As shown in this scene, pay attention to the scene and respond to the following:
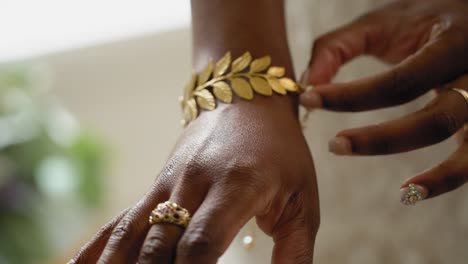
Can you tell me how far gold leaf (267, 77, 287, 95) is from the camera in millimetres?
574

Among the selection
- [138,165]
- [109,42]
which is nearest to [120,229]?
[138,165]

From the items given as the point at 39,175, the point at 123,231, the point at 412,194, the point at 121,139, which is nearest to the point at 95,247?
the point at 123,231

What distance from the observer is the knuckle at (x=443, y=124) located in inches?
20.6

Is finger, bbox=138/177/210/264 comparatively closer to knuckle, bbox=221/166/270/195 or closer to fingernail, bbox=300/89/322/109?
knuckle, bbox=221/166/270/195

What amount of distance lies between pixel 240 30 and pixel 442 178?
23cm

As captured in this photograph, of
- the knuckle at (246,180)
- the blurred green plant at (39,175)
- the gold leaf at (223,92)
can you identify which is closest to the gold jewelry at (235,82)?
the gold leaf at (223,92)

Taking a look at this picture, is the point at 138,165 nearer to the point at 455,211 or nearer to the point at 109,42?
the point at 109,42

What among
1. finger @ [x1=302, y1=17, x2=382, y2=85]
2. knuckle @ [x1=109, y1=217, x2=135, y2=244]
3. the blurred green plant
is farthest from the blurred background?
→ knuckle @ [x1=109, y1=217, x2=135, y2=244]

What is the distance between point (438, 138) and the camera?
53cm

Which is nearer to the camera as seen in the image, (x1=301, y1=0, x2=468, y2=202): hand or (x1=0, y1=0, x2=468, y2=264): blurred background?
(x1=301, y1=0, x2=468, y2=202): hand

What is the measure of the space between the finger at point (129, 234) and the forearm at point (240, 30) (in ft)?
0.58

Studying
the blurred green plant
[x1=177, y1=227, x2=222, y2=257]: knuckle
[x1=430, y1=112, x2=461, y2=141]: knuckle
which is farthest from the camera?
the blurred green plant

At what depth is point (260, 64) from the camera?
583 mm

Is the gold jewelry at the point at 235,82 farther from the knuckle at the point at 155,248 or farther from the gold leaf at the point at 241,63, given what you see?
the knuckle at the point at 155,248
